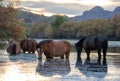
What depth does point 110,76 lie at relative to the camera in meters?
20.4

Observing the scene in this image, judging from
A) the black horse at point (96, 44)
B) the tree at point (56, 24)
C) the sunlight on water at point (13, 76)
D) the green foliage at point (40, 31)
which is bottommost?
the green foliage at point (40, 31)

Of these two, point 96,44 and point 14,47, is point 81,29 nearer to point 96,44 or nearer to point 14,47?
point 14,47

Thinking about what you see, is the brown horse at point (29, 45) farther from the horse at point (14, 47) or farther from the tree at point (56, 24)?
the tree at point (56, 24)

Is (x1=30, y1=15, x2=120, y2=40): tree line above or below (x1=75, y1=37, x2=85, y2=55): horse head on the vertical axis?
below

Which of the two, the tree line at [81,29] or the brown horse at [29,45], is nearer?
the brown horse at [29,45]

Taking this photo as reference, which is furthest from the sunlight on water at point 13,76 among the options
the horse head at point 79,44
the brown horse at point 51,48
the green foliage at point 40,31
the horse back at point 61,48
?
the green foliage at point 40,31

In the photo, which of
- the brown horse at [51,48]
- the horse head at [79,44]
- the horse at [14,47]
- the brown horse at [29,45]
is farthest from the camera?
the brown horse at [29,45]

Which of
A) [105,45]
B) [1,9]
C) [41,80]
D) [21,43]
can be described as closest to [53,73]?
[41,80]

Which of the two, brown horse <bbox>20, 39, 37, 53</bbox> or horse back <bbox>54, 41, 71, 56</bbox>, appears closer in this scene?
horse back <bbox>54, 41, 71, 56</bbox>

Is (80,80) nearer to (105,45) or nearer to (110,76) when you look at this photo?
(110,76)

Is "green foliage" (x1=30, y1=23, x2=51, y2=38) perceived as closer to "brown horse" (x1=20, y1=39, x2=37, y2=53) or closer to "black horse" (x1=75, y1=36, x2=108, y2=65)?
"brown horse" (x1=20, y1=39, x2=37, y2=53)

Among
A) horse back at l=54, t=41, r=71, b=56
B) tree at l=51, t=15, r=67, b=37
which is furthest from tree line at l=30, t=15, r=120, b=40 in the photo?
horse back at l=54, t=41, r=71, b=56

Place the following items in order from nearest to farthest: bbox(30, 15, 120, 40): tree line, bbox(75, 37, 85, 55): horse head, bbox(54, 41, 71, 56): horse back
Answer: bbox(54, 41, 71, 56): horse back, bbox(75, 37, 85, 55): horse head, bbox(30, 15, 120, 40): tree line

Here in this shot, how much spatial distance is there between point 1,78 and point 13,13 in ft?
67.5
